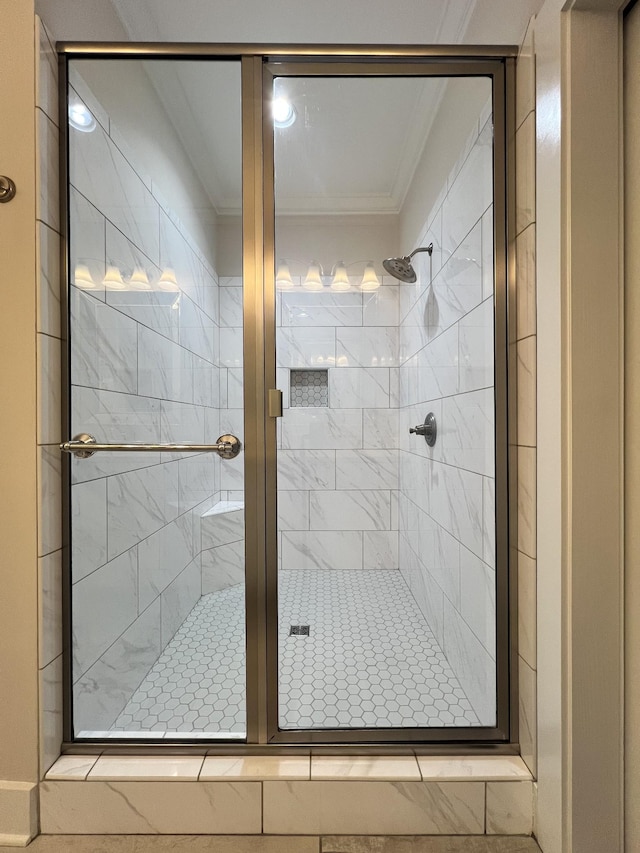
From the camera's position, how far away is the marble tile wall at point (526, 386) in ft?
3.18

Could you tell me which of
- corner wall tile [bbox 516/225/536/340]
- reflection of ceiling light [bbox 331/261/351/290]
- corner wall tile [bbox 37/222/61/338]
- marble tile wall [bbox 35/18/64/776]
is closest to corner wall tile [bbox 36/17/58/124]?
marble tile wall [bbox 35/18/64/776]

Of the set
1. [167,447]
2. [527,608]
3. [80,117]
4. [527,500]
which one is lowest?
[527,608]

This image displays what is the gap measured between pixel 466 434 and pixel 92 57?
138cm

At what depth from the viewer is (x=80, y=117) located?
1071 mm

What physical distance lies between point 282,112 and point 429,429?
3.05 feet

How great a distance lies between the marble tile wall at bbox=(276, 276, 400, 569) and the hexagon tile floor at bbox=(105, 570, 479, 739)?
4.3 inches

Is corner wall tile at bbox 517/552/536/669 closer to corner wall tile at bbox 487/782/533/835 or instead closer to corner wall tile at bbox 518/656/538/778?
corner wall tile at bbox 518/656/538/778

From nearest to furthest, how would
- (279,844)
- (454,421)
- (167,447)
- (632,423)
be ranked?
(632,423)
(279,844)
(167,447)
(454,421)

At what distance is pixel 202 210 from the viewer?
109cm

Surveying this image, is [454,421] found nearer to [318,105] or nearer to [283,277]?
[283,277]

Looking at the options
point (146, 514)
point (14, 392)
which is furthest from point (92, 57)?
point (146, 514)

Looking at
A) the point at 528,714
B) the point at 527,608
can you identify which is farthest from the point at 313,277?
the point at 528,714

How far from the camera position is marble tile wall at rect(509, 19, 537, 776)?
3.18 ft

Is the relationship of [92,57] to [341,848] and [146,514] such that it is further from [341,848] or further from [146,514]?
[341,848]
